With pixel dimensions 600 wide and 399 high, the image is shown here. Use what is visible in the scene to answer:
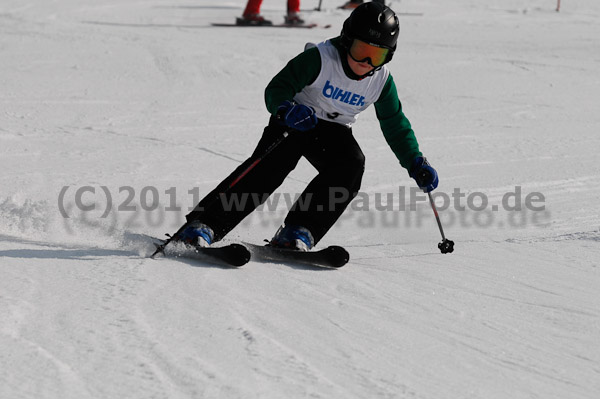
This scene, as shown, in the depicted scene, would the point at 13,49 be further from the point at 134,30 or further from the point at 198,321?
the point at 198,321

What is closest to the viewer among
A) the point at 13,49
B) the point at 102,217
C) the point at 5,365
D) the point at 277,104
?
the point at 5,365

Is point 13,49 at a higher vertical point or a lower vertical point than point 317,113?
lower

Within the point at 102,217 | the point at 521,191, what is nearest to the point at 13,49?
the point at 102,217

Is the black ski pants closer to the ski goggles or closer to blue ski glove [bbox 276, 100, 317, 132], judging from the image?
blue ski glove [bbox 276, 100, 317, 132]

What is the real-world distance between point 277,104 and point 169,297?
4.14ft

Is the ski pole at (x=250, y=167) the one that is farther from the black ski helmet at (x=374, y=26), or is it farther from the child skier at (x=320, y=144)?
the black ski helmet at (x=374, y=26)

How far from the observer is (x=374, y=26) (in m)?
3.86

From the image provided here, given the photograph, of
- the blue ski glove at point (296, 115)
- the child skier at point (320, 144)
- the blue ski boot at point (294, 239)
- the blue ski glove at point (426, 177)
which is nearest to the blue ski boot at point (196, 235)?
the child skier at point (320, 144)

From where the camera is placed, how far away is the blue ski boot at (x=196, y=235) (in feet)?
12.6

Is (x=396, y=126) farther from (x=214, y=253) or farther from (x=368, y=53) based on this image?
(x=214, y=253)

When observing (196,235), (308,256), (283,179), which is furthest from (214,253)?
(283,179)

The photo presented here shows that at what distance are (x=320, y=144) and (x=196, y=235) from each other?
2.63 feet

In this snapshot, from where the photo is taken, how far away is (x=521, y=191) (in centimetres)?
595

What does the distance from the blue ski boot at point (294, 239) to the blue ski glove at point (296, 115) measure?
0.55m
